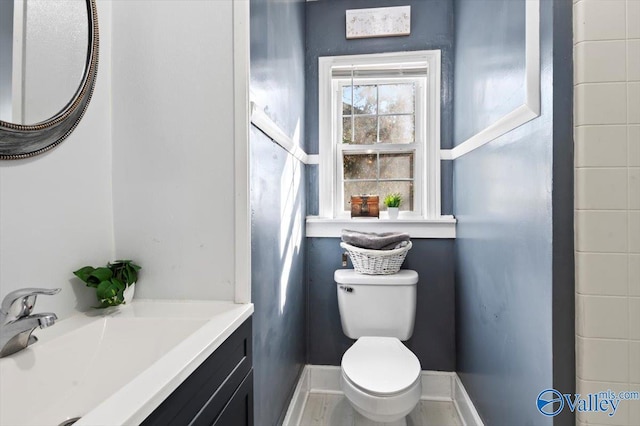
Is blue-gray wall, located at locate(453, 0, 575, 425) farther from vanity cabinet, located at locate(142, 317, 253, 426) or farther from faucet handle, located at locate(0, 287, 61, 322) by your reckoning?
faucet handle, located at locate(0, 287, 61, 322)

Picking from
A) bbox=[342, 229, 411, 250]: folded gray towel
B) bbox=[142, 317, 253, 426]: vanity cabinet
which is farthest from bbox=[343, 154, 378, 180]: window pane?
bbox=[142, 317, 253, 426]: vanity cabinet

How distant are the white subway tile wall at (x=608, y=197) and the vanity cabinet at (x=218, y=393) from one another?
97cm

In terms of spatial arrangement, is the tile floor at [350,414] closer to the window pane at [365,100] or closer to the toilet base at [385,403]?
the toilet base at [385,403]

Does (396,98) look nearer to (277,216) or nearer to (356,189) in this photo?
(356,189)

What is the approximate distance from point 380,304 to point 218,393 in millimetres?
1244

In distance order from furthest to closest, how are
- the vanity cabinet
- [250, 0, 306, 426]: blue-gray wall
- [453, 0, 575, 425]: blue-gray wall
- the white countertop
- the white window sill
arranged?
1. the white window sill
2. [250, 0, 306, 426]: blue-gray wall
3. [453, 0, 575, 425]: blue-gray wall
4. the vanity cabinet
5. the white countertop

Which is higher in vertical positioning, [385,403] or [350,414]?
[385,403]

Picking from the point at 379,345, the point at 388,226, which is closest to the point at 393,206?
the point at 388,226

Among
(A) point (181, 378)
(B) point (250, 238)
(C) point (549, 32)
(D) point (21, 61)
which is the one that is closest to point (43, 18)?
(D) point (21, 61)

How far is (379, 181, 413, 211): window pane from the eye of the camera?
7.42 feet

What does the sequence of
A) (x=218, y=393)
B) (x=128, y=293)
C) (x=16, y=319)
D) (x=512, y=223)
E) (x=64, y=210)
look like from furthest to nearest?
(x=512, y=223)
(x=128, y=293)
(x=64, y=210)
(x=218, y=393)
(x=16, y=319)

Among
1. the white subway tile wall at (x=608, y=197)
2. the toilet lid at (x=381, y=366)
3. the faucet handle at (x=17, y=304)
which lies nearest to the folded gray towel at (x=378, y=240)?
the toilet lid at (x=381, y=366)

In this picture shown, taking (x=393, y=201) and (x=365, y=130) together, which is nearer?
(x=393, y=201)

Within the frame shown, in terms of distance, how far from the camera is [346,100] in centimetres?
231
